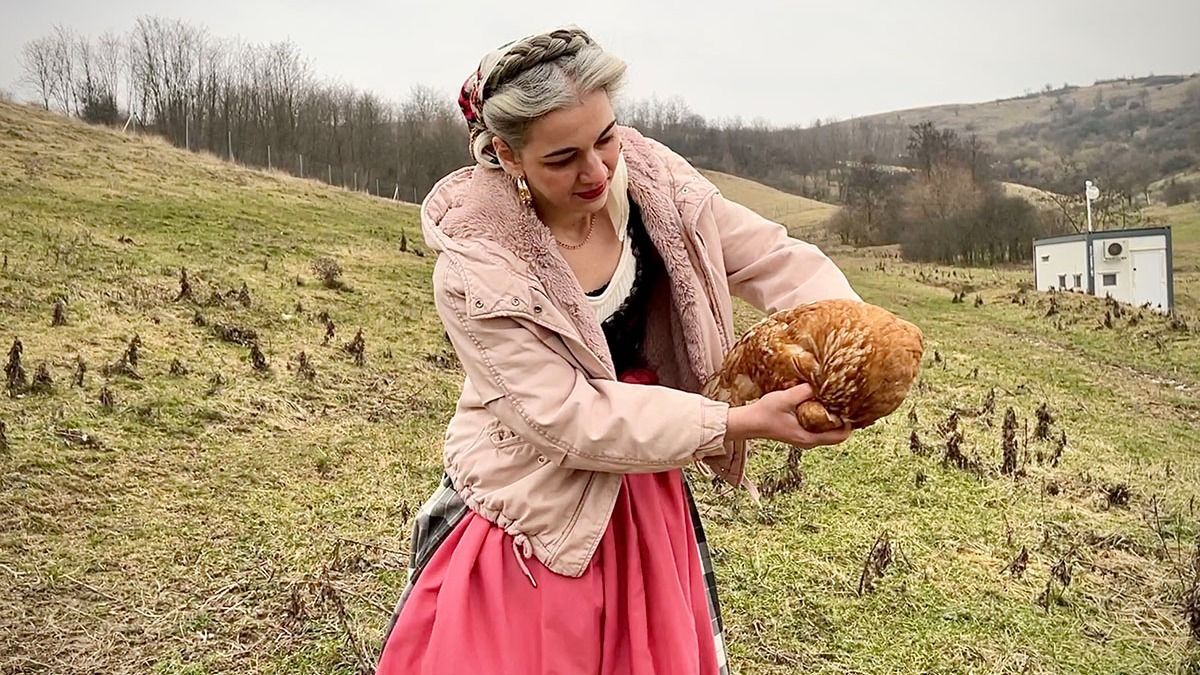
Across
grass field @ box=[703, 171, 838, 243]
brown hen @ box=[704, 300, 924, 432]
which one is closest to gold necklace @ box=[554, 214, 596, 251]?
brown hen @ box=[704, 300, 924, 432]

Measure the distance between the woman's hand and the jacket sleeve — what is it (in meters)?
0.04

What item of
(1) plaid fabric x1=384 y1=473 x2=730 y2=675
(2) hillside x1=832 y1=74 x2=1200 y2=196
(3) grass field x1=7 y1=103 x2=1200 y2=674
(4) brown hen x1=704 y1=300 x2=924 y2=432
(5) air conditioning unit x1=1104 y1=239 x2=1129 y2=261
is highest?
(2) hillside x1=832 y1=74 x2=1200 y2=196

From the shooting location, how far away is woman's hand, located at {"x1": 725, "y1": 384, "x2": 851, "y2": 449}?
1887 mm

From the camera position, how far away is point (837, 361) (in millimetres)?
1896

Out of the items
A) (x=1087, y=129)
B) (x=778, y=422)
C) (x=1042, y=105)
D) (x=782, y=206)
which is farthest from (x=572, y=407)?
(x=1042, y=105)

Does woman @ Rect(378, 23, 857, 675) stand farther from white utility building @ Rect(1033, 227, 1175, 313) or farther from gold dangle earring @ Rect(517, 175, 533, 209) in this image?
white utility building @ Rect(1033, 227, 1175, 313)

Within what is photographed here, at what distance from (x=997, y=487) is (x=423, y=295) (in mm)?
7895

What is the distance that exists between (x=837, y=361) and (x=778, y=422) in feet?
0.55

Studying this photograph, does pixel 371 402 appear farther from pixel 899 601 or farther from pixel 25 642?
pixel 899 601

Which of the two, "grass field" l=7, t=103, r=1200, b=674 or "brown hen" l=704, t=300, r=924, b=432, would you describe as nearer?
"brown hen" l=704, t=300, r=924, b=432

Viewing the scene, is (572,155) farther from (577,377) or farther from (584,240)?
(577,377)

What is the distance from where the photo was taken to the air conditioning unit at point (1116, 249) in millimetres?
23938

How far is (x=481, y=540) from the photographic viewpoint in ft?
7.09

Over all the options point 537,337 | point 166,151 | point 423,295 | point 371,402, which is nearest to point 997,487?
point 371,402
